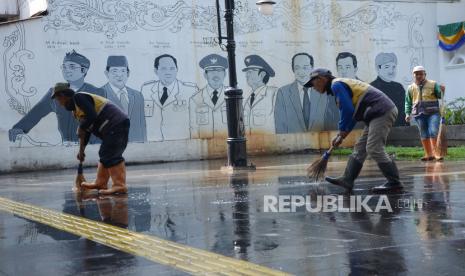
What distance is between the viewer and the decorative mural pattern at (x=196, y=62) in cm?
1594

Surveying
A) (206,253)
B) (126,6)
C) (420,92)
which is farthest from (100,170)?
(126,6)

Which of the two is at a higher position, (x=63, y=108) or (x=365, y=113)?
(x=63, y=108)

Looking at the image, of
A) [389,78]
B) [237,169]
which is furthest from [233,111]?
[389,78]

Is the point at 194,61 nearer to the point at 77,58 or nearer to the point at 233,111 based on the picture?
the point at 77,58

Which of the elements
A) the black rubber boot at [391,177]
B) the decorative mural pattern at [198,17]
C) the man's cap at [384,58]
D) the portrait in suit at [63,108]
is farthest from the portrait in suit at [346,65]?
the black rubber boot at [391,177]

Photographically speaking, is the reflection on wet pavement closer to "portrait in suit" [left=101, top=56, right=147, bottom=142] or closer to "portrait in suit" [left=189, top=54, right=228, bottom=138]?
"portrait in suit" [left=101, top=56, right=147, bottom=142]

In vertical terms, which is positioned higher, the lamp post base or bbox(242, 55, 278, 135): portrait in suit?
bbox(242, 55, 278, 135): portrait in suit

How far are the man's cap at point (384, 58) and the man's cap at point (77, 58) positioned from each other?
859 centimetres

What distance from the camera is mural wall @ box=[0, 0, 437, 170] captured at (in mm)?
15766

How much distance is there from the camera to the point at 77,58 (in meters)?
16.1

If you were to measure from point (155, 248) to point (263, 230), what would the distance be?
1002 mm

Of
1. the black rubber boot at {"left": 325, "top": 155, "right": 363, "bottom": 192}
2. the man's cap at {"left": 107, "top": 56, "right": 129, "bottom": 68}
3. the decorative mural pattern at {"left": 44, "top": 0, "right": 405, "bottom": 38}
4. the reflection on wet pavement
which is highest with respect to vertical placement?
the decorative mural pattern at {"left": 44, "top": 0, "right": 405, "bottom": 38}

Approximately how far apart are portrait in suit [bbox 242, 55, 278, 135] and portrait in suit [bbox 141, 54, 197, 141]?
1.62m

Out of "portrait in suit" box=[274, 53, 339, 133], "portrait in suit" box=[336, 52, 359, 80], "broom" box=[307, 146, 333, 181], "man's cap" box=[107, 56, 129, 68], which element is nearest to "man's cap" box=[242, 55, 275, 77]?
"portrait in suit" box=[274, 53, 339, 133]
